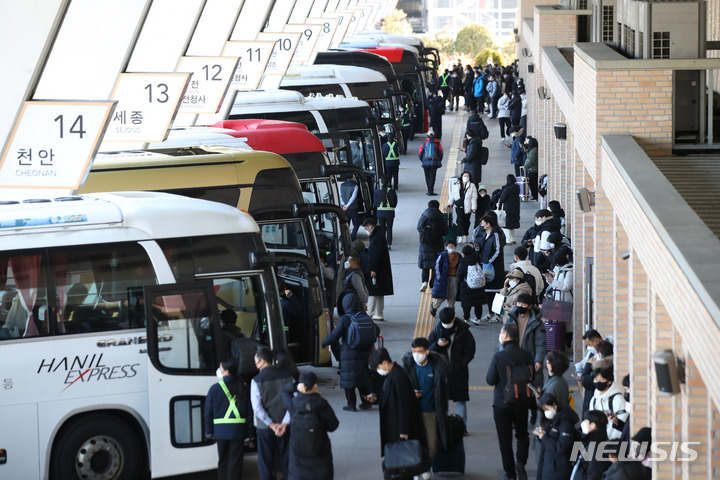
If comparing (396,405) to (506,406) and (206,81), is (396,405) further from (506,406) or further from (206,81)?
(206,81)

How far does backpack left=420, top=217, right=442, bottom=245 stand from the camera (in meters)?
16.8

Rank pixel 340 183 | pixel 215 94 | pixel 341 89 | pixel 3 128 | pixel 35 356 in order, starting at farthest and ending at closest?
pixel 341 89 < pixel 340 183 < pixel 215 94 < pixel 3 128 < pixel 35 356

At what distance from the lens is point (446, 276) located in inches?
617

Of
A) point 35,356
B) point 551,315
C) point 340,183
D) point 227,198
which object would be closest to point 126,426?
point 35,356

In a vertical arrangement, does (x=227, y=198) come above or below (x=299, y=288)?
above

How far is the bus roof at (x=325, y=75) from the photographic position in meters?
29.8

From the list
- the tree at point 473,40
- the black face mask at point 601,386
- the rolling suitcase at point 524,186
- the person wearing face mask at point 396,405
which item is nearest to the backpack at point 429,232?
the person wearing face mask at point 396,405

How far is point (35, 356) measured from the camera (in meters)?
9.82

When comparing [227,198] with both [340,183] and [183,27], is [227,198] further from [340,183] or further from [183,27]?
[340,183]

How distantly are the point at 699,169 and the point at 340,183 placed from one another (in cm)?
1168

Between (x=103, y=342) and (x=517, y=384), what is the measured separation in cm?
376

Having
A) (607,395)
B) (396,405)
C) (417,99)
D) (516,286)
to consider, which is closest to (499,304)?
(516,286)

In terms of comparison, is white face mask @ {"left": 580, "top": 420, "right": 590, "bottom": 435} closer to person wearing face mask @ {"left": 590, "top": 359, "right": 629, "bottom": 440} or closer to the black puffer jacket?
person wearing face mask @ {"left": 590, "top": 359, "right": 629, "bottom": 440}

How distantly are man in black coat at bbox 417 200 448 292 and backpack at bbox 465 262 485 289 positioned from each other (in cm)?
151
